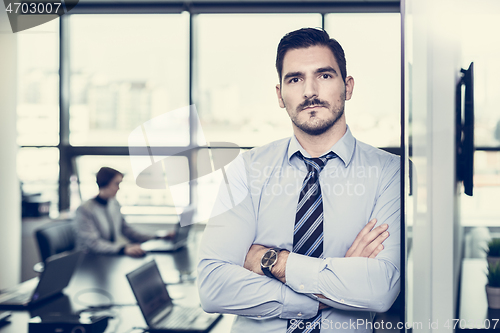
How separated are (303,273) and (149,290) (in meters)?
1.04

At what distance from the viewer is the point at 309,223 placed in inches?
51.7

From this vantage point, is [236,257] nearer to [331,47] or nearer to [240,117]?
[240,117]

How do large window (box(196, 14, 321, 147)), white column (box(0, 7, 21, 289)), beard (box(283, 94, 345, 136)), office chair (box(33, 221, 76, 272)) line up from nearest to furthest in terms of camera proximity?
beard (box(283, 94, 345, 136)), large window (box(196, 14, 321, 147)), office chair (box(33, 221, 76, 272)), white column (box(0, 7, 21, 289))

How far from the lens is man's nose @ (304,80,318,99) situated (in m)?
1.29

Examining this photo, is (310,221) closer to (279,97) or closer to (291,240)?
(291,240)

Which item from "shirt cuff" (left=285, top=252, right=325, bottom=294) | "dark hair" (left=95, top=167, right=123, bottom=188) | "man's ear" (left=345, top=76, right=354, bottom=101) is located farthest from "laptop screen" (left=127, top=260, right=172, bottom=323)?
"man's ear" (left=345, top=76, right=354, bottom=101)

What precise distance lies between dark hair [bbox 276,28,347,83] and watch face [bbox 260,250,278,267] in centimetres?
60

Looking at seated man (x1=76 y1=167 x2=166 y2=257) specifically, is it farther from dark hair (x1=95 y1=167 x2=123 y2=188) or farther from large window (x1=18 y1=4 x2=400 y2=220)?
dark hair (x1=95 y1=167 x2=123 y2=188)

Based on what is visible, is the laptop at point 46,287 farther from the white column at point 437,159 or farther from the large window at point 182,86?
the white column at point 437,159

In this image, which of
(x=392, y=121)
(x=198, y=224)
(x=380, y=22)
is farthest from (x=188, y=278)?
(x=380, y=22)

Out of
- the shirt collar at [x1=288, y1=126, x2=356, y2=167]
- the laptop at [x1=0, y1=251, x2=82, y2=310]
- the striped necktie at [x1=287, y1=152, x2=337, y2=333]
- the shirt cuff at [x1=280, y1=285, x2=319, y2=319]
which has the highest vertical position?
the shirt collar at [x1=288, y1=126, x2=356, y2=167]

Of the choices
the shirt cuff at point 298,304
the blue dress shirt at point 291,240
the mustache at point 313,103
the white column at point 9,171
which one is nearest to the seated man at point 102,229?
the white column at point 9,171

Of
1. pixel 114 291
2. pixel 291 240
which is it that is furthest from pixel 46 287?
pixel 291 240

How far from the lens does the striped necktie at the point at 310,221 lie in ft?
4.25
